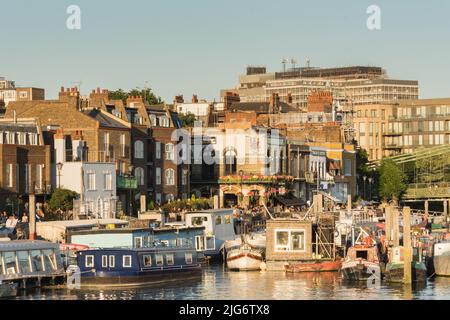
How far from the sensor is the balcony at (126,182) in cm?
11481

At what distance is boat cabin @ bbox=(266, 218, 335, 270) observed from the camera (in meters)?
91.9

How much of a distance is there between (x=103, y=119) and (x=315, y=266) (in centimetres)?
3095

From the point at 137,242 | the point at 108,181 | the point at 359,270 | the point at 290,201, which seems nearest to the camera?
the point at 359,270

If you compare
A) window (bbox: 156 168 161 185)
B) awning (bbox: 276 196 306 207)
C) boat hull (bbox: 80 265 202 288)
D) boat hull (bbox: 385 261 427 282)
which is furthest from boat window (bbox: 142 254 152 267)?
awning (bbox: 276 196 306 207)

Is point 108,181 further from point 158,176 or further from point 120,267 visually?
point 120,267

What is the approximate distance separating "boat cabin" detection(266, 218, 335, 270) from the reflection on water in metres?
3.43

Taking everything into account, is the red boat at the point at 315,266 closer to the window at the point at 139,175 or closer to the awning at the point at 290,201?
the window at the point at 139,175

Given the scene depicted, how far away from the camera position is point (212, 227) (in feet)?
332

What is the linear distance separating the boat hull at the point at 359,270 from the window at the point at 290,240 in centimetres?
720

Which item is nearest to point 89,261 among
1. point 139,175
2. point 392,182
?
point 139,175

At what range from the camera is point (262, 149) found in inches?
5344
